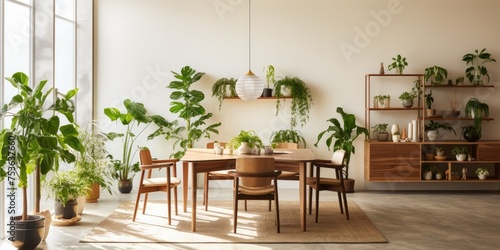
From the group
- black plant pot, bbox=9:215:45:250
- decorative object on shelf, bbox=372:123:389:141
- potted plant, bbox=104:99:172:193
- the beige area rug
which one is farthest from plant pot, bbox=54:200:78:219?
decorative object on shelf, bbox=372:123:389:141

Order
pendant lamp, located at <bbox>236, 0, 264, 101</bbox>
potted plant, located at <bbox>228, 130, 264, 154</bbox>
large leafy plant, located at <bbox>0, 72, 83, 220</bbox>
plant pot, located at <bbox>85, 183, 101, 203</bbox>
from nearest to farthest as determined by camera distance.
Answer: large leafy plant, located at <bbox>0, 72, 83, 220</bbox> → potted plant, located at <bbox>228, 130, 264, 154</bbox> → pendant lamp, located at <bbox>236, 0, 264, 101</bbox> → plant pot, located at <bbox>85, 183, 101, 203</bbox>

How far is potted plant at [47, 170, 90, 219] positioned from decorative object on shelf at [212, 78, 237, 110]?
306 cm

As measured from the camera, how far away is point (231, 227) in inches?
247

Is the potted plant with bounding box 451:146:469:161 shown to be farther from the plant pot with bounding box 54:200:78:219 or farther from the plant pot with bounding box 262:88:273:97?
the plant pot with bounding box 54:200:78:219

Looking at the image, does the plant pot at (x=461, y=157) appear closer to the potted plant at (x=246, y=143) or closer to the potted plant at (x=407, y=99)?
the potted plant at (x=407, y=99)

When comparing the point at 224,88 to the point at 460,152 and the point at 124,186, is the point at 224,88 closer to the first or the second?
the point at 124,186

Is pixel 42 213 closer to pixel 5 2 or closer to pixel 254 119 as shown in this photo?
pixel 5 2

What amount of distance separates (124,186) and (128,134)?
2.83 feet

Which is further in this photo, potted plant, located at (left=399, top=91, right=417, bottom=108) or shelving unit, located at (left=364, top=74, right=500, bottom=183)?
potted plant, located at (left=399, top=91, right=417, bottom=108)

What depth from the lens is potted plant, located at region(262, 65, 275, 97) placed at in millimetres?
8891

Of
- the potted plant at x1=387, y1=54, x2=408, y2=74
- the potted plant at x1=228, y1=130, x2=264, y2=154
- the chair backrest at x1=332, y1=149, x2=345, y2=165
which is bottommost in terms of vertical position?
the chair backrest at x1=332, y1=149, x2=345, y2=165

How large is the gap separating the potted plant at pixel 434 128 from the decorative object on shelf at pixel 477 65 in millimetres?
784

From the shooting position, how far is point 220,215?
697 centimetres

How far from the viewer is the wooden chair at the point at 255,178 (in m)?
5.88
